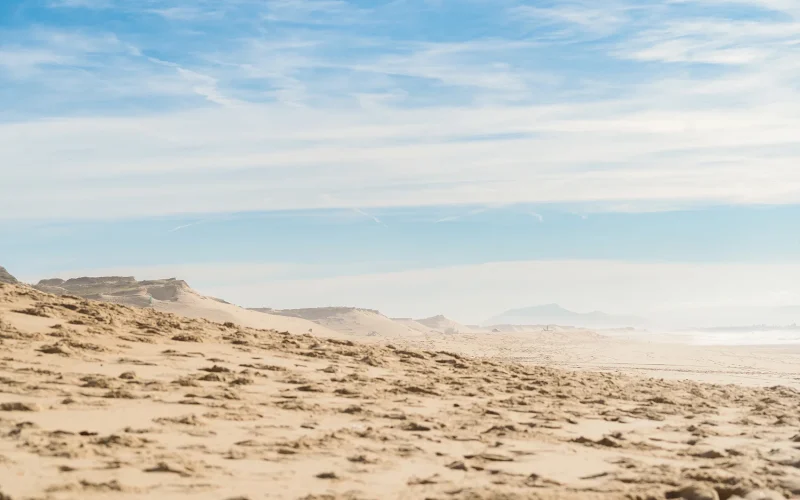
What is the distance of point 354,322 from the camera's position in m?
48.7

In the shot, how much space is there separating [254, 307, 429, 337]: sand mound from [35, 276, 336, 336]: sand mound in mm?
6111

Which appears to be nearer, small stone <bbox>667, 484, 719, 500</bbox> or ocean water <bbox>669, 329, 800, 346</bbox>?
small stone <bbox>667, 484, 719, 500</bbox>

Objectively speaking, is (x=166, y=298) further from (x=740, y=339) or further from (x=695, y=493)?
(x=695, y=493)

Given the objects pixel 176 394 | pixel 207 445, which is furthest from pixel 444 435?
pixel 176 394

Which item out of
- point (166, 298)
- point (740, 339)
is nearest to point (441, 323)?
point (740, 339)

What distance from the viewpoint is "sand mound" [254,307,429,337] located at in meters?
43.9

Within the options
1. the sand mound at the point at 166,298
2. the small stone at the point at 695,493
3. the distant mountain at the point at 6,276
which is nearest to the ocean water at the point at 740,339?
the sand mound at the point at 166,298

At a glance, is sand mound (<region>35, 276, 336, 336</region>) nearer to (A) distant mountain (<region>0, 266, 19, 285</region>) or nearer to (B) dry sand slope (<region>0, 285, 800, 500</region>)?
(A) distant mountain (<region>0, 266, 19, 285</region>)

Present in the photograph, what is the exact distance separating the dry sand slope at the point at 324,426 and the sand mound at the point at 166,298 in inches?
809

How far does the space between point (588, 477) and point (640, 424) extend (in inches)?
120

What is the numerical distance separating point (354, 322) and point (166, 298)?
15500mm

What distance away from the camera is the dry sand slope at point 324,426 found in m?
4.52

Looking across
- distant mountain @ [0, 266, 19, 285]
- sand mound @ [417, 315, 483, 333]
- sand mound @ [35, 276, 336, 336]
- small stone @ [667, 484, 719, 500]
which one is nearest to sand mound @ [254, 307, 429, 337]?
sand mound @ [35, 276, 336, 336]

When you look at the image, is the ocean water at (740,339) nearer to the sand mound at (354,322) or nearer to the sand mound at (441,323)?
the sand mound at (354,322)
